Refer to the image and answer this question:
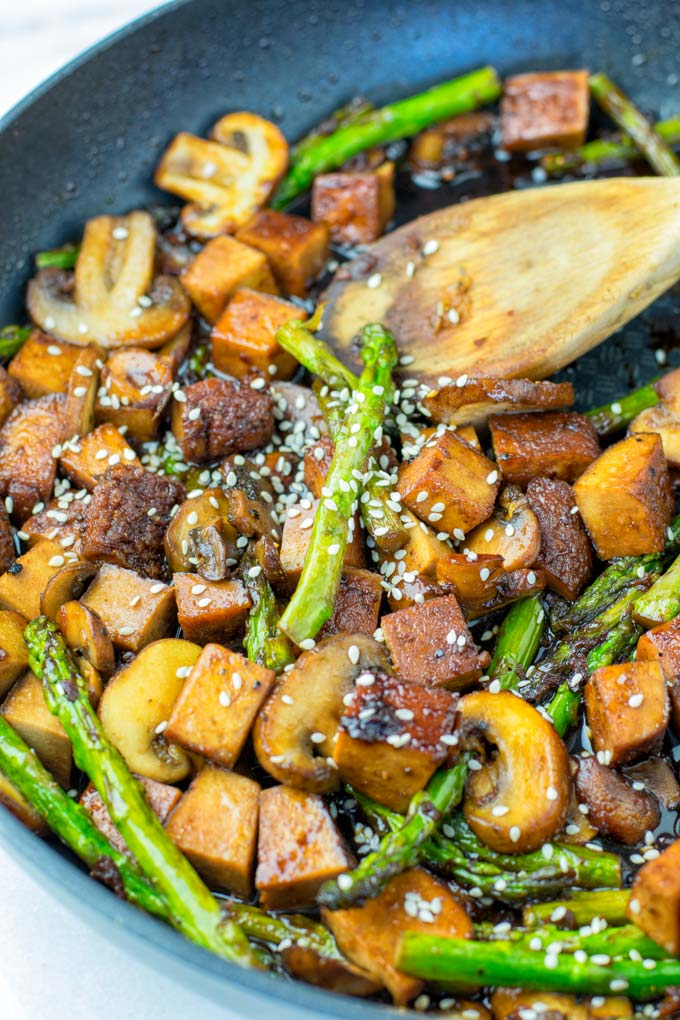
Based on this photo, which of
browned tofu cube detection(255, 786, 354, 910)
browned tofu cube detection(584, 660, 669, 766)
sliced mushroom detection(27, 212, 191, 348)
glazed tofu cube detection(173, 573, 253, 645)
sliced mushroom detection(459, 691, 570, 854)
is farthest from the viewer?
sliced mushroom detection(27, 212, 191, 348)

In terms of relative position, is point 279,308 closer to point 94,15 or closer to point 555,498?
point 555,498

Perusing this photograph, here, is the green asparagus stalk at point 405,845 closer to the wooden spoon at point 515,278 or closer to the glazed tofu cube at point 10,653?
the glazed tofu cube at point 10,653

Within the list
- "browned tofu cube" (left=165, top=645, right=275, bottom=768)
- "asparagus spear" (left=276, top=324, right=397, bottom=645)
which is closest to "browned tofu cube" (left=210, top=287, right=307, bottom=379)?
"asparagus spear" (left=276, top=324, right=397, bottom=645)

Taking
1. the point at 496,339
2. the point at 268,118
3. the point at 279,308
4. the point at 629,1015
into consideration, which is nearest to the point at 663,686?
the point at 629,1015

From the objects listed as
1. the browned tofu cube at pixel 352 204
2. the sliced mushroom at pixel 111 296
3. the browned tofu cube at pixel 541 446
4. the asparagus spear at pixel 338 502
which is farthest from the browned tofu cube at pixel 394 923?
the browned tofu cube at pixel 352 204

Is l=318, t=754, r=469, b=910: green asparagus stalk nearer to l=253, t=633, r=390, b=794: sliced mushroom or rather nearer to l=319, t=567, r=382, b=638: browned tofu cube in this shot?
l=253, t=633, r=390, b=794: sliced mushroom

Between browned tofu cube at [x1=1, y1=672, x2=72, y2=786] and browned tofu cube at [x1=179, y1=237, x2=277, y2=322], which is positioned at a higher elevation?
browned tofu cube at [x1=179, y1=237, x2=277, y2=322]

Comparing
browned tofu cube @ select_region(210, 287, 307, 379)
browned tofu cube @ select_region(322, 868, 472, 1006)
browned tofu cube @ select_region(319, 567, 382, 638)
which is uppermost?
browned tofu cube @ select_region(210, 287, 307, 379)

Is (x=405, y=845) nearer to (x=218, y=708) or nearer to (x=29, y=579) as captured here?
(x=218, y=708)
